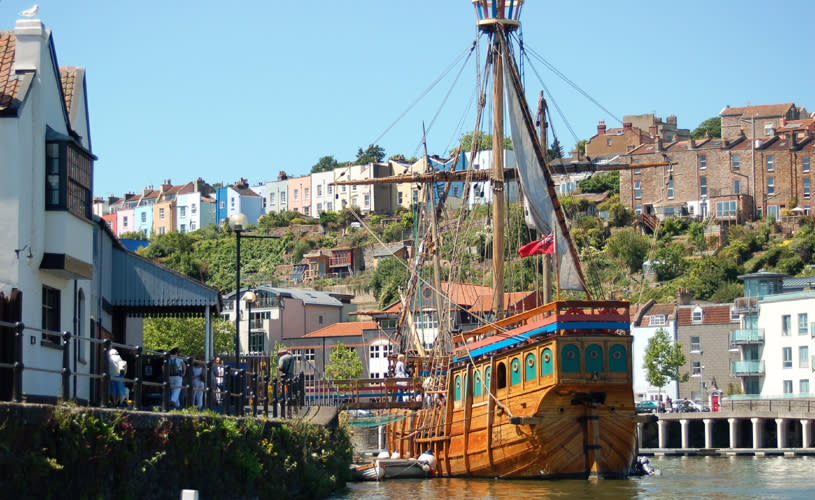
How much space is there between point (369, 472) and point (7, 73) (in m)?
20.3

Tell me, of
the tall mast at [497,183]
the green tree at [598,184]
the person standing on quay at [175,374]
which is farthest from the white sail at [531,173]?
the green tree at [598,184]

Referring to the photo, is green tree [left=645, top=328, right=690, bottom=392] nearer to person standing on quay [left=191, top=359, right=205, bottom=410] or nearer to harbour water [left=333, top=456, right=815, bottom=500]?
harbour water [left=333, top=456, right=815, bottom=500]

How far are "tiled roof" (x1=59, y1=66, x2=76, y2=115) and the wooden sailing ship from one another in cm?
1515

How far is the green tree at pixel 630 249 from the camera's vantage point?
388 feet

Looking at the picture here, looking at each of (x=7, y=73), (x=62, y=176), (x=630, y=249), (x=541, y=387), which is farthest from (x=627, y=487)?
(x=630, y=249)

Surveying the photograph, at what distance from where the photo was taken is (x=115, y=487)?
15.7 meters

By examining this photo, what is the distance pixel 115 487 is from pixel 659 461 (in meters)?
44.4

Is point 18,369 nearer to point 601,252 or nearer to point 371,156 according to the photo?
point 601,252

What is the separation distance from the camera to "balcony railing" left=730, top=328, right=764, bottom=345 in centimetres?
7881

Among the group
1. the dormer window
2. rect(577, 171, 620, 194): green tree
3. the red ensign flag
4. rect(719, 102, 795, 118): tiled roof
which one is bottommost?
the dormer window

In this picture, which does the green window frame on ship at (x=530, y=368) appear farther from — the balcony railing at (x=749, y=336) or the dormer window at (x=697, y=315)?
the dormer window at (x=697, y=315)

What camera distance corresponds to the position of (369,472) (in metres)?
39.1

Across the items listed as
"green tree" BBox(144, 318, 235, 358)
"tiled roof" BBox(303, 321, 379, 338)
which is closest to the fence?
"green tree" BBox(144, 318, 235, 358)

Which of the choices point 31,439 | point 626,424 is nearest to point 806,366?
point 626,424
